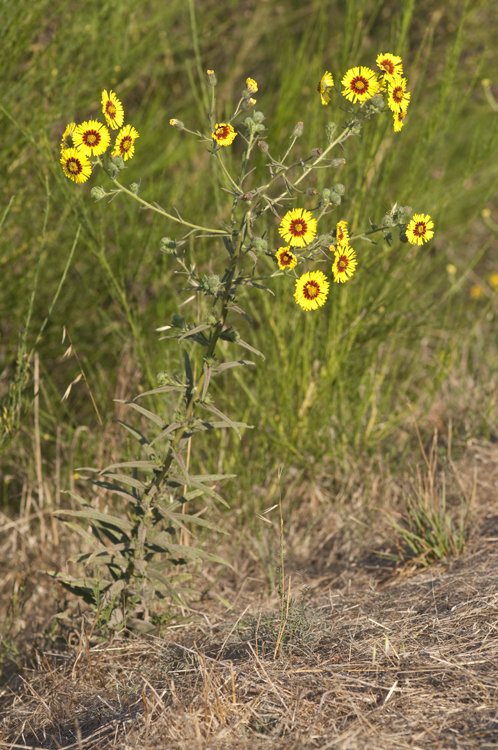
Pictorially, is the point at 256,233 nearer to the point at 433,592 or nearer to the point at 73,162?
the point at 73,162

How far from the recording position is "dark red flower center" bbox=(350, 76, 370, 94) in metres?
1.52

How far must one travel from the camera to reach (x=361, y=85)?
1.52m

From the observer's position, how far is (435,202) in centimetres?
289

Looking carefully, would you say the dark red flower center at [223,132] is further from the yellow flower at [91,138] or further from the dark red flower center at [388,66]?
the dark red flower center at [388,66]

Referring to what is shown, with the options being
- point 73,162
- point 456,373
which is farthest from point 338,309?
point 73,162

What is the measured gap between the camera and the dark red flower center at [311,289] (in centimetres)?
151

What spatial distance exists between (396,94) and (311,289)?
0.53 m

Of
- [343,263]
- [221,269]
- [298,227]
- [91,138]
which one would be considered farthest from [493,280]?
[91,138]

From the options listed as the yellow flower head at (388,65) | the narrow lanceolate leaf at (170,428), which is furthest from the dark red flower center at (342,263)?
the narrow lanceolate leaf at (170,428)

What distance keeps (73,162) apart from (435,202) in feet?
6.27

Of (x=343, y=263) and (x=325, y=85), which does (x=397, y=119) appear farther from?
(x=343, y=263)

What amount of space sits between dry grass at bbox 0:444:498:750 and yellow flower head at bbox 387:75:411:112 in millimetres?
1309

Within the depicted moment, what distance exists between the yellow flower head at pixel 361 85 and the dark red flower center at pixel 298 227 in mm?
339

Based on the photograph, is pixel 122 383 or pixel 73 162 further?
pixel 122 383
